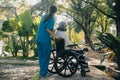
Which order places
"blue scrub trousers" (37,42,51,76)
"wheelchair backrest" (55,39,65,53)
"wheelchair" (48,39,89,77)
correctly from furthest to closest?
"wheelchair backrest" (55,39,65,53)
"wheelchair" (48,39,89,77)
"blue scrub trousers" (37,42,51,76)

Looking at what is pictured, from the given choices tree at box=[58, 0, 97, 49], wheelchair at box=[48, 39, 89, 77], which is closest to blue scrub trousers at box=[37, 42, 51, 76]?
wheelchair at box=[48, 39, 89, 77]

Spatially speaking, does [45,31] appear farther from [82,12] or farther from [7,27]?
[82,12]

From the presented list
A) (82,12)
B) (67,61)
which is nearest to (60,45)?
(67,61)

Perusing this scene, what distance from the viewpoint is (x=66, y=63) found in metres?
8.55

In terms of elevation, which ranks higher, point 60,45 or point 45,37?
point 45,37

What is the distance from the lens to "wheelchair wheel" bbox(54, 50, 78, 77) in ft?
27.8

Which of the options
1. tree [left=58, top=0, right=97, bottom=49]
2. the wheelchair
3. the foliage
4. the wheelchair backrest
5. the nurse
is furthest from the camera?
tree [left=58, top=0, right=97, bottom=49]

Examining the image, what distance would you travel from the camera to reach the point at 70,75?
28.1 feet

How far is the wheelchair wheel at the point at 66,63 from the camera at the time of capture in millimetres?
8461

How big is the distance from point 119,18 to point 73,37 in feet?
43.7

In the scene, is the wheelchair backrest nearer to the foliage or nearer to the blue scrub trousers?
the blue scrub trousers

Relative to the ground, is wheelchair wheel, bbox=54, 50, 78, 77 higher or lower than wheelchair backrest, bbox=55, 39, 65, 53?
lower

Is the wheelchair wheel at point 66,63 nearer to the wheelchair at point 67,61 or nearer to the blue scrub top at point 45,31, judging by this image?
the wheelchair at point 67,61

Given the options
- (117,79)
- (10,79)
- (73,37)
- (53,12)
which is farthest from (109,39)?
(73,37)
